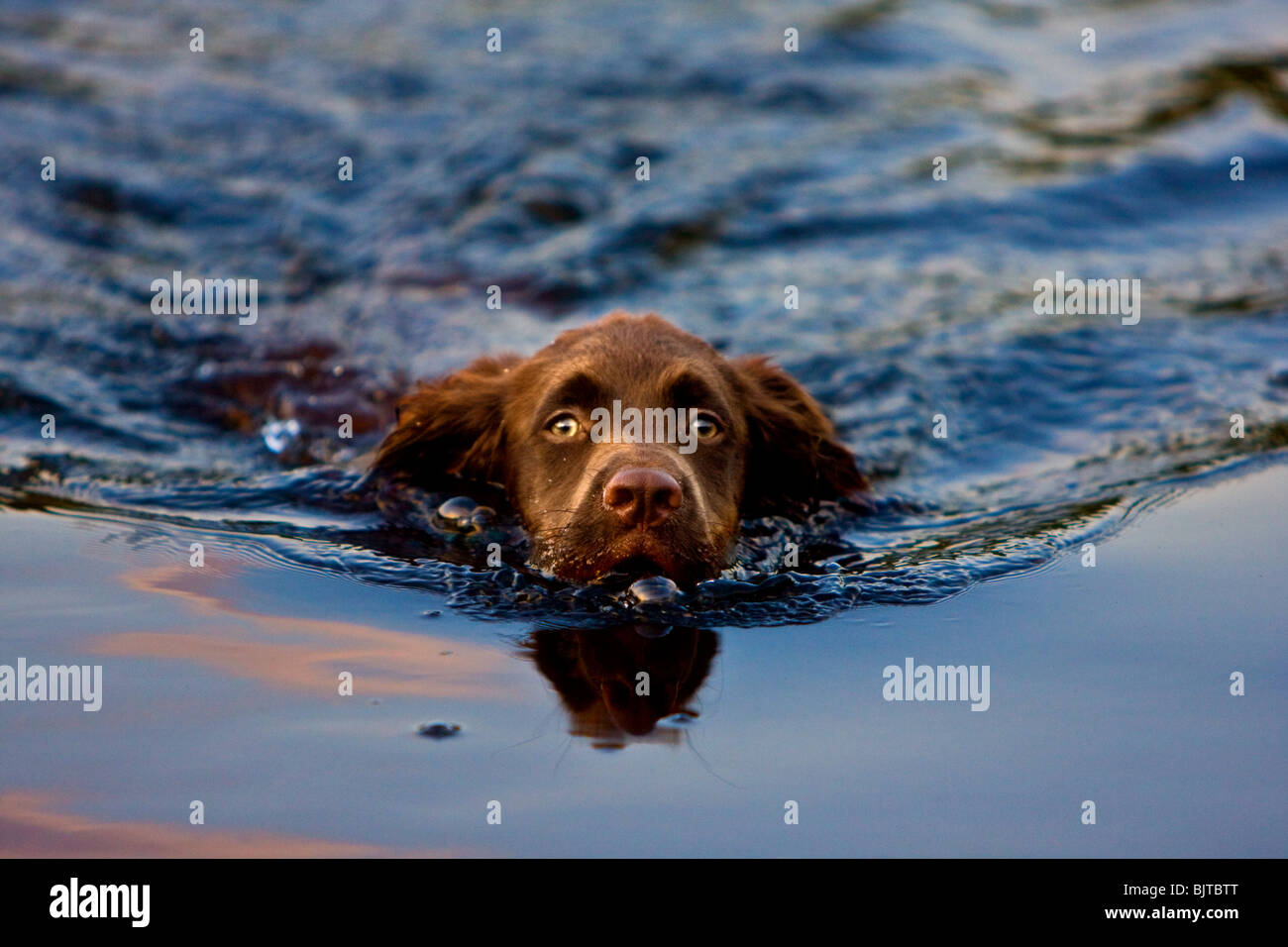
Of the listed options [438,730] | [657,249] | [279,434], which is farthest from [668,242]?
[438,730]

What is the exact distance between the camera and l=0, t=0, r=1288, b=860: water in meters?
6.13

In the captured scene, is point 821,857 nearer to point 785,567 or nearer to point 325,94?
point 785,567

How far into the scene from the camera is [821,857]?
11.5 feet

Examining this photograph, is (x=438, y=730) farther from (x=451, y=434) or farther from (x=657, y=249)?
(x=657, y=249)

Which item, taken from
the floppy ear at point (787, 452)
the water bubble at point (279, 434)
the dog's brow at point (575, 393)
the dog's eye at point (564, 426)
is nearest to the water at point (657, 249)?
the water bubble at point (279, 434)

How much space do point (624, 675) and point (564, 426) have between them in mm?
1466

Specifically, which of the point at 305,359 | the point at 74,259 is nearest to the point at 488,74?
the point at 74,259

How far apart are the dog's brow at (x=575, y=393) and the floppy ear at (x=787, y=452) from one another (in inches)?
32.3

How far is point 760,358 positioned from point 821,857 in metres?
3.40

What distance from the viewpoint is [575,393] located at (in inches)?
223

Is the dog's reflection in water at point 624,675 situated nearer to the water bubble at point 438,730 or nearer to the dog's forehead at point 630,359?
the water bubble at point 438,730

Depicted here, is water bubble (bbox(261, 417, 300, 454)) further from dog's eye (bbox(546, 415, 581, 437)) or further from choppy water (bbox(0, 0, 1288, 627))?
dog's eye (bbox(546, 415, 581, 437))

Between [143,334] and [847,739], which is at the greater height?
[143,334]

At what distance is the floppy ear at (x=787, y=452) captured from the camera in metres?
6.25
